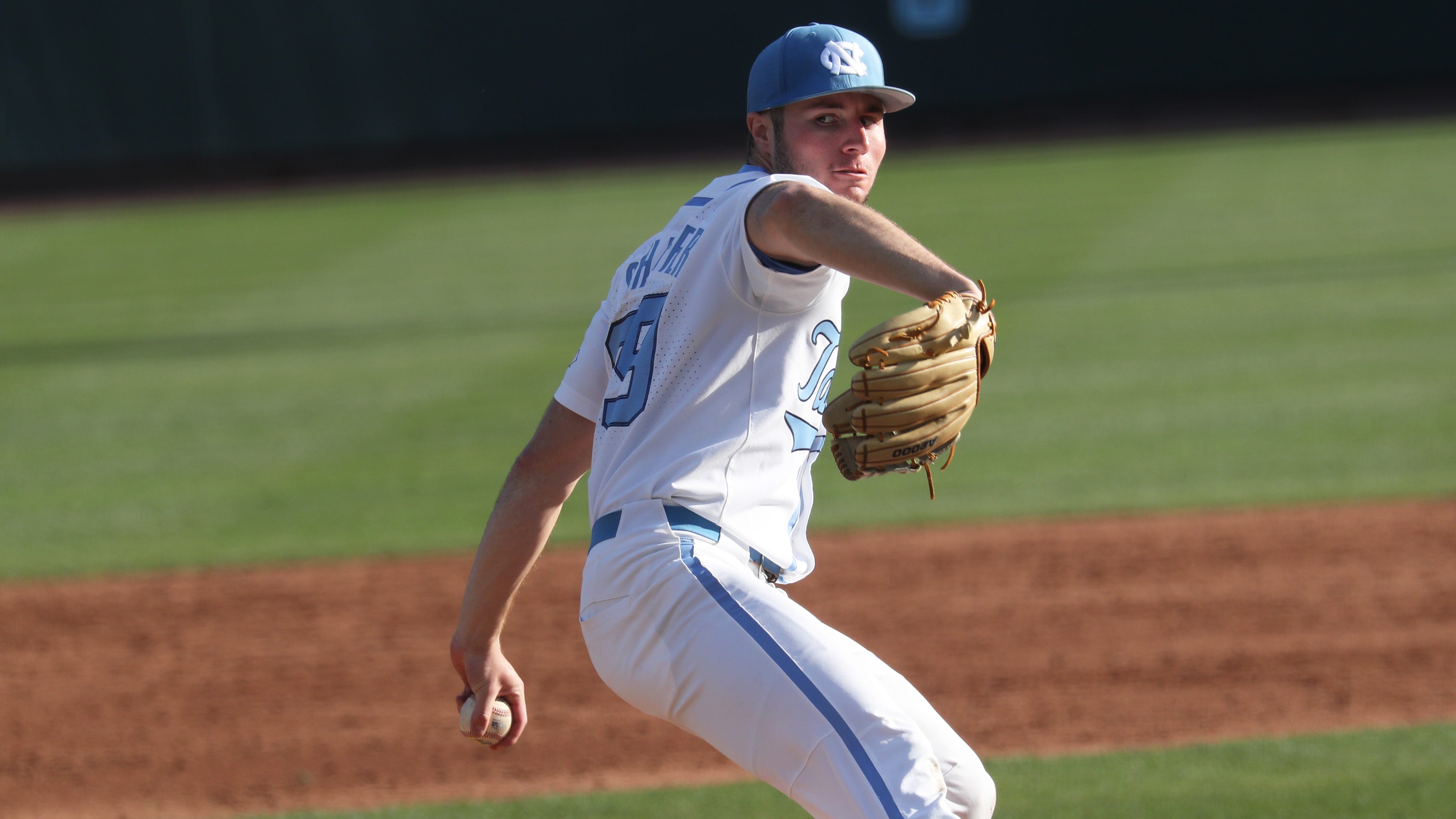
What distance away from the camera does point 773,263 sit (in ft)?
7.45

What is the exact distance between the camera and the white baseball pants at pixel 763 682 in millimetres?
2213

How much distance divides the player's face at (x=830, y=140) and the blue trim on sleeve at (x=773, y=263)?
301 millimetres

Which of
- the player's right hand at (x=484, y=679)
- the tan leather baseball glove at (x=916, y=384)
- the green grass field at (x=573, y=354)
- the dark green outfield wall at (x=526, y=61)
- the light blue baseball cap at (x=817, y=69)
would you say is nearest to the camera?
the tan leather baseball glove at (x=916, y=384)

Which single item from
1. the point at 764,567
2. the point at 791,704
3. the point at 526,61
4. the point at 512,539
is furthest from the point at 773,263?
the point at 526,61

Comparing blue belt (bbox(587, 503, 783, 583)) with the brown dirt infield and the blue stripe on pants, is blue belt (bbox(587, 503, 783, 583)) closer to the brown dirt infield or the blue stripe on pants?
the blue stripe on pants

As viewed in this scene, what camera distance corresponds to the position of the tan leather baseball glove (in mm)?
2074

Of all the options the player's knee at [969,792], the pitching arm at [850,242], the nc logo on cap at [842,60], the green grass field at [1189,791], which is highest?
the nc logo on cap at [842,60]

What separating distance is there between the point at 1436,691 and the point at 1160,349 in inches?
235

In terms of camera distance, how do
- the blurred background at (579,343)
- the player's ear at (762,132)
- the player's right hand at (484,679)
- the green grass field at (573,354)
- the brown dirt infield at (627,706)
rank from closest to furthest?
the player's ear at (762,132), the player's right hand at (484,679), the brown dirt infield at (627,706), the blurred background at (579,343), the green grass field at (573,354)

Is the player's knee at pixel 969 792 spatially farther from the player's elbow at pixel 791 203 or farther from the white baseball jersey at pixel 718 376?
the player's elbow at pixel 791 203

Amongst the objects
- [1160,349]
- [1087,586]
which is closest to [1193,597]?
[1087,586]

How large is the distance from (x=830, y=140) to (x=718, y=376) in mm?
458

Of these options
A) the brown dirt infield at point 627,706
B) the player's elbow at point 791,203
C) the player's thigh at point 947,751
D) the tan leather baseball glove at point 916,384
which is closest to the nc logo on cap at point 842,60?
the player's elbow at point 791,203

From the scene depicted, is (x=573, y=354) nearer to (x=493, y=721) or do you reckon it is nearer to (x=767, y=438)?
(x=493, y=721)
